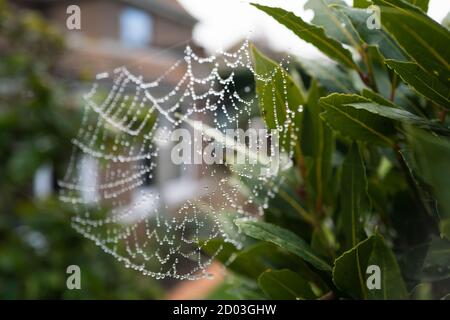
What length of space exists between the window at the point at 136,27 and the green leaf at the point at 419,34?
664 centimetres

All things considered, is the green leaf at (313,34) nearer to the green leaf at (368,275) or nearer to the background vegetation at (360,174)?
the background vegetation at (360,174)

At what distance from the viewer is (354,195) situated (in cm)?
63

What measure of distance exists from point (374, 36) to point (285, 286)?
30 centimetres

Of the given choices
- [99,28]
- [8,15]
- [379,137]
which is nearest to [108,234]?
[379,137]

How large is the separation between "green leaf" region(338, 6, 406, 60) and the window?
21.4 feet

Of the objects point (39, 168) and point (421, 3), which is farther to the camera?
point (39, 168)

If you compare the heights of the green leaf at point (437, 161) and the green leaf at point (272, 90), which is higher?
the green leaf at point (272, 90)

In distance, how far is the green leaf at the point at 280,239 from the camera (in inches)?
21.2

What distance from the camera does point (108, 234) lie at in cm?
160

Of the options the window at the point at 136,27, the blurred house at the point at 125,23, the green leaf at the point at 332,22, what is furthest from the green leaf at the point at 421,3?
the window at the point at 136,27

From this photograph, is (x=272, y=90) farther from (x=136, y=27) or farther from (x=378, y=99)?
(x=136, y=27)

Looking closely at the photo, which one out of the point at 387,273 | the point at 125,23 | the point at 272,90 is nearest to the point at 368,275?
the point at 387,273
